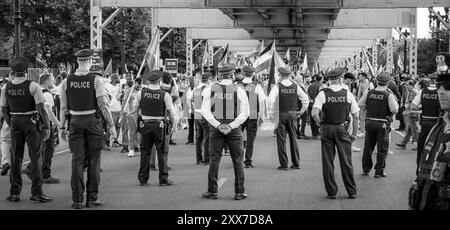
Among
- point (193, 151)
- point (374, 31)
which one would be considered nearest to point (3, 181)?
point (193, 151)

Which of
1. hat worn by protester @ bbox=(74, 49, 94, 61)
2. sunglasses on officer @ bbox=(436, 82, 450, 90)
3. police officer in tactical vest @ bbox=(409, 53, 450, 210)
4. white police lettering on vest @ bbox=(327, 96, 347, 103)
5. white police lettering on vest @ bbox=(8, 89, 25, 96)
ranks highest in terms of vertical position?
hat worn by protester @ bbox=(74, 49, 94, 61)

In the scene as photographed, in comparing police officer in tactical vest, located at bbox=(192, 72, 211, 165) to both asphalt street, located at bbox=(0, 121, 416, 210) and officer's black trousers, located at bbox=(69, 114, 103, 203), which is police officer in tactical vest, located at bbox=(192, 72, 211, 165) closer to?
asphalt street, located at bbox=(0, 121, 416, 210)

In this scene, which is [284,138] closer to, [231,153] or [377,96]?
[377,96]

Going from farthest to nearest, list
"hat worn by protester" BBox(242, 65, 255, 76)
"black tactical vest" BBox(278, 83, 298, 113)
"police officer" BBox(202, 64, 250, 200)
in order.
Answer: "hat worn by protester" BBox(242, 65, 255, 76)
"black tactical vest" BBox(278, 83, 298, 113)
"police officer" BBox(202, 64, 250, 200)

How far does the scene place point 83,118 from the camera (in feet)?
32.2

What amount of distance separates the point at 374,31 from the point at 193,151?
2625 centimetres

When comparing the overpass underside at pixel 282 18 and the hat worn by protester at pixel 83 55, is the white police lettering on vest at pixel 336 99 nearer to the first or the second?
the hat worn by protester at pixel 83 55

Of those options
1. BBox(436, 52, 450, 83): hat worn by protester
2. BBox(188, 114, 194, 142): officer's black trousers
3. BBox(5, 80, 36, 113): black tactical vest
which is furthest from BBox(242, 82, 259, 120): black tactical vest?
BBox(436, 52, 450, 83): hat worn by protester

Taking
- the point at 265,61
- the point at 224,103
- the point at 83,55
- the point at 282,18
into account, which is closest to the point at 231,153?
the point at 224,103

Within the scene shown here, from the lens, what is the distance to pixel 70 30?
192ft

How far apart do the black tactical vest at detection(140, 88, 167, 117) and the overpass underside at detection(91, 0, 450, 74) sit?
14.8 meters

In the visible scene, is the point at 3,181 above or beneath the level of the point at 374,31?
beneath

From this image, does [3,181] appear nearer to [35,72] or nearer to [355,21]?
[35,72]

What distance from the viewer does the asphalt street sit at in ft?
33.0
